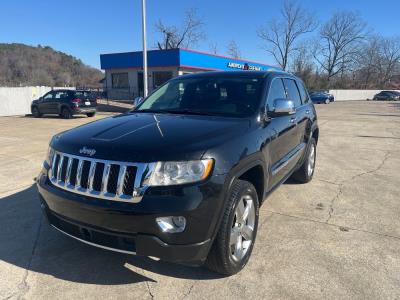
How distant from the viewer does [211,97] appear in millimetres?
4004

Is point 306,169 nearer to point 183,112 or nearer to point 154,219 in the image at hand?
point 183,112

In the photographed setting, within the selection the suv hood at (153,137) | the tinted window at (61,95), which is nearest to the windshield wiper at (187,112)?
the suv hood at (153,137)

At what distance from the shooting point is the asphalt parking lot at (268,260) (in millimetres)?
2850

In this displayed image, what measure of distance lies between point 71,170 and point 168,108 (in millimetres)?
1566

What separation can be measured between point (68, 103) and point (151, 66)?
15352 millimetres

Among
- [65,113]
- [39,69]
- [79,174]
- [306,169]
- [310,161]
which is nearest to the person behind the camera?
[79,174]

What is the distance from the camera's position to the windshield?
374cm

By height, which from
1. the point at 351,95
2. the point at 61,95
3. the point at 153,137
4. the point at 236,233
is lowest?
the point at 351,95

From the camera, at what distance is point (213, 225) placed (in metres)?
2.63

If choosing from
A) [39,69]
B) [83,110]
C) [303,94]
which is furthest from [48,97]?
[39,69]

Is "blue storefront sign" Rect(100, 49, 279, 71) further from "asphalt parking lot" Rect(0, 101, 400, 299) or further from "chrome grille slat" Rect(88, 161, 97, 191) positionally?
"chrome grille slat" Rect(88, 161, 97, 191)

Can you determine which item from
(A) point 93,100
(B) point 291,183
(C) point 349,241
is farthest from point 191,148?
(A) point 93,100

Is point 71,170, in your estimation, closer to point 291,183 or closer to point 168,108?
point 168,108

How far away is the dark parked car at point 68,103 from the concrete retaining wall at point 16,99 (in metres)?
4.32
